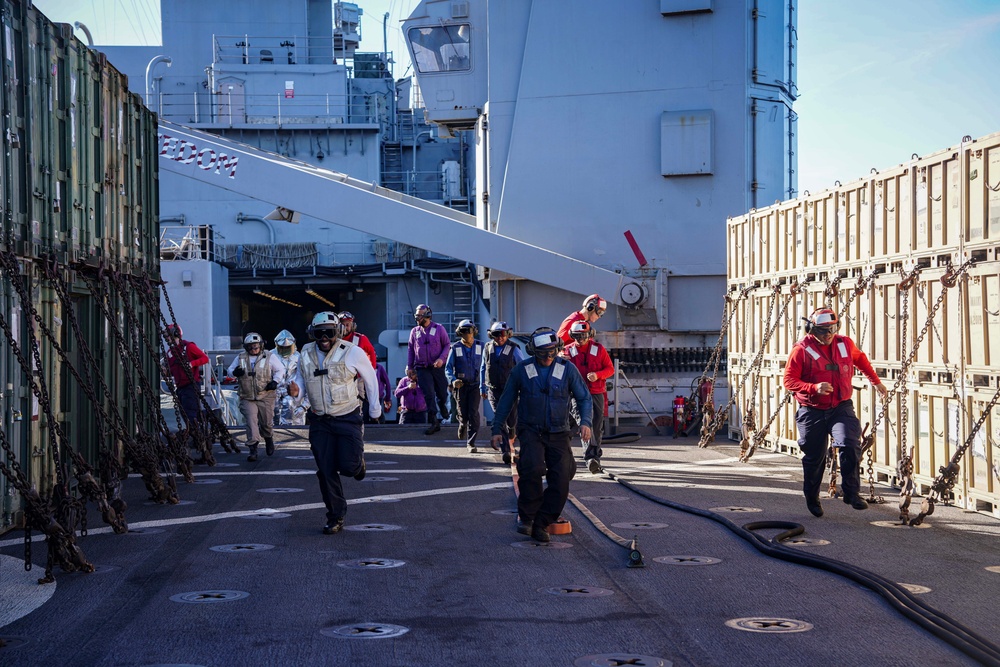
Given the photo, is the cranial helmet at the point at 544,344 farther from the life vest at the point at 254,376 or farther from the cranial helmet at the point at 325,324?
the life vest at the point at 254,376

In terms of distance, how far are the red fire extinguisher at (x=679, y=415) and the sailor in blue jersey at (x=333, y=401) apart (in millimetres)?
10062

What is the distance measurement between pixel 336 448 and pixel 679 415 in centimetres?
1042

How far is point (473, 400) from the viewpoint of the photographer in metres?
17.2

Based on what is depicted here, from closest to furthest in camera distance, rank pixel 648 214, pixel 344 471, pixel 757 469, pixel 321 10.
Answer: pixel 344 471, pixel 757 469, pixel 648 214, pixel 321 10

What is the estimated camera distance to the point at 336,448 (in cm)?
1011

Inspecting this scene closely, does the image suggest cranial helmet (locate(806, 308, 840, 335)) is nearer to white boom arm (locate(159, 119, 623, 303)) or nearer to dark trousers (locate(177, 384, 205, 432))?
dark trousers (locate(177, 384, 205, 432))

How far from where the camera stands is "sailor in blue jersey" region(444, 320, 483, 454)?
1680 cm

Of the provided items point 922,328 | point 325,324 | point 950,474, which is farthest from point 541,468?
point 922,328

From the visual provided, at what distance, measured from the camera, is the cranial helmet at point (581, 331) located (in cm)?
1382

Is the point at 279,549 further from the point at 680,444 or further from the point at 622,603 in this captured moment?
the point at 680,444

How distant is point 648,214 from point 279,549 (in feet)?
47.3

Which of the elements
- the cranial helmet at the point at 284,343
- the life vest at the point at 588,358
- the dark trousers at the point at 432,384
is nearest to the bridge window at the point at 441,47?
the dark trousers at the point at 432,384

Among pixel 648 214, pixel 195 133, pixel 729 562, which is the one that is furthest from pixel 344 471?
pixel 195 133

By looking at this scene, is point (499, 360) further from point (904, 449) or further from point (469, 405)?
point (904, 449)
